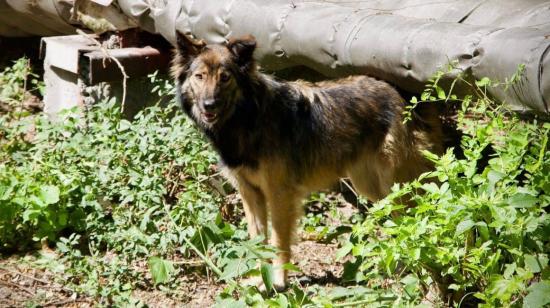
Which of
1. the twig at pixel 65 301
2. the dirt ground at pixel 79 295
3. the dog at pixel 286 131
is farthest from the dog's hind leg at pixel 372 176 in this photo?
the twig at pixel 65 301

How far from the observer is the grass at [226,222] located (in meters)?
3.88

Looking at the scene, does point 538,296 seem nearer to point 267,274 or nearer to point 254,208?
point 267,274

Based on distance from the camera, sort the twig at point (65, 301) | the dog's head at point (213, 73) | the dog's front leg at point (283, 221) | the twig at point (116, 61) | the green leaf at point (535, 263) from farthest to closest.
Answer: the twig at point (116, 61) < the dog's front leg at point (283, 221) < the dog's head at point (213, 73) < the twig at point (65, 301) < the green leaf at point (535, 263)

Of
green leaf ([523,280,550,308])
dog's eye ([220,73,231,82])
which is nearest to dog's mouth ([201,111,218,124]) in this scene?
dog's eye ([220,73,231,82])

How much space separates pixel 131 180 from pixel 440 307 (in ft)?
9.73

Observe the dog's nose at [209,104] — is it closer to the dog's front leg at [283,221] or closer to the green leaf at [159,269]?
the dog's front leg at [283,221]

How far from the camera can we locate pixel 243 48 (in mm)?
5523

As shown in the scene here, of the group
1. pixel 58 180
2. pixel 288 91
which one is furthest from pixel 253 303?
pixel 58 180

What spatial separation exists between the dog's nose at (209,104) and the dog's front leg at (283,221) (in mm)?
881

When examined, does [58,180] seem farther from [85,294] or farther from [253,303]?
[253,303]

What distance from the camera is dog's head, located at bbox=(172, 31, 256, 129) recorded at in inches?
215

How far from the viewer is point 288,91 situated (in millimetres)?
5941

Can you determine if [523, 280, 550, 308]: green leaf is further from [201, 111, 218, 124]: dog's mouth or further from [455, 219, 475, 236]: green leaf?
[201, 111, 218, 124]: dog's mouth

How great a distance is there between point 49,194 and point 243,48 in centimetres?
208
